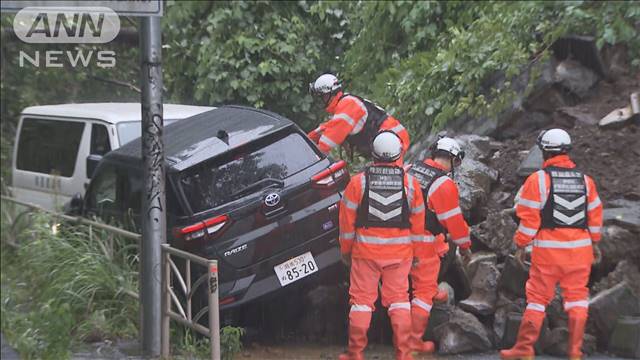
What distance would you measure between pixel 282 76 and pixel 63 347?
286 inches

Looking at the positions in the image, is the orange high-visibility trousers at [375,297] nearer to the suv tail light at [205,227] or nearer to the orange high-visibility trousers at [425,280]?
the orange high-visibility trousers at [425,280]

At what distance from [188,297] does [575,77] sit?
5207mm

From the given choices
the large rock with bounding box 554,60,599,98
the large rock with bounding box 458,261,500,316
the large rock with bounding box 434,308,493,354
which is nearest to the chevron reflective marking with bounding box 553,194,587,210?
the large rock with bounding box 458,261,500,316

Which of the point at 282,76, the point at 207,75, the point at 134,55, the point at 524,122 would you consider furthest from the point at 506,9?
the point at 134,55

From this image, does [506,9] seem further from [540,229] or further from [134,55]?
[134,55]

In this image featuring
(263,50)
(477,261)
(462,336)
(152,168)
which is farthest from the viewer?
(263,50)

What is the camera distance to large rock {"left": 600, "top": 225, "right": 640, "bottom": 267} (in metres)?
7.20

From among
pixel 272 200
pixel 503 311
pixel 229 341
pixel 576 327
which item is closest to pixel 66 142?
pixel 272 200

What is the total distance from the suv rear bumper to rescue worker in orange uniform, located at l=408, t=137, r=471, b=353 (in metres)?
0.68

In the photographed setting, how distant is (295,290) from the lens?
7.10 metres

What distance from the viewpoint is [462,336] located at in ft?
22.6

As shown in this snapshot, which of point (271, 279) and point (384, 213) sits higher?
point (384, 213)

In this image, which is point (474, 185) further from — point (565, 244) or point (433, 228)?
point (565, 244)

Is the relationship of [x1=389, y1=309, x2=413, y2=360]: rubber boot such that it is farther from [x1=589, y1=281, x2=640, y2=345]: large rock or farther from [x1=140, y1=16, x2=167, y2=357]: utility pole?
[x1=140, y1=16, x2=167, y2=357]: utility pole
